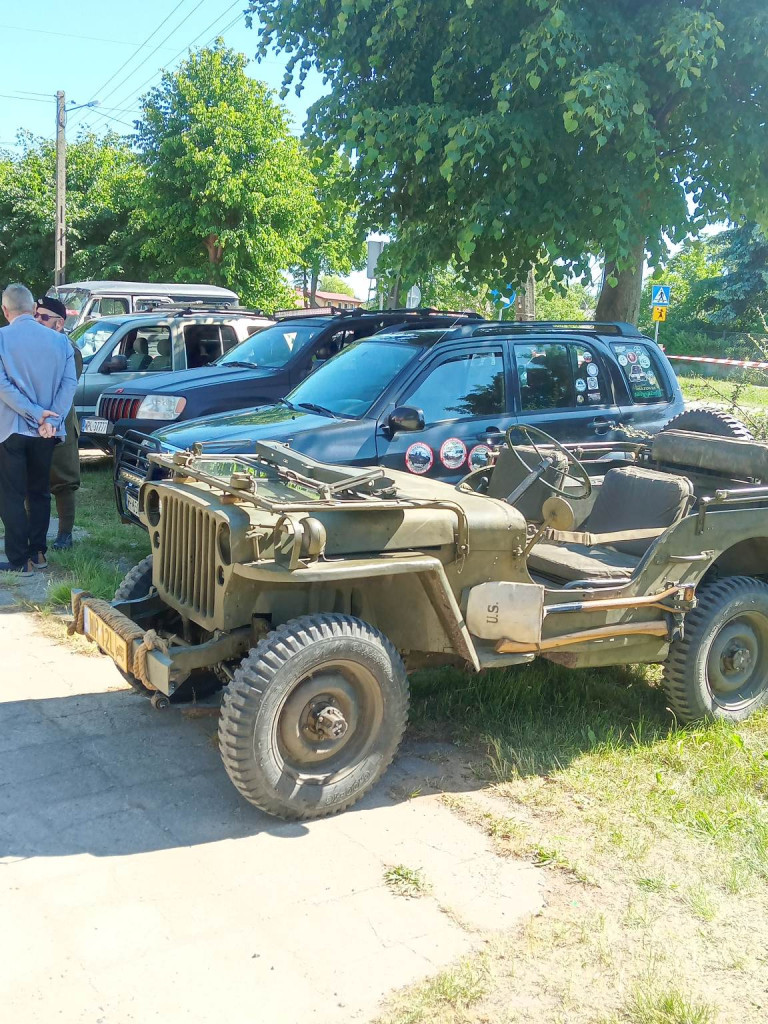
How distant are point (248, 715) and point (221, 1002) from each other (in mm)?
1033

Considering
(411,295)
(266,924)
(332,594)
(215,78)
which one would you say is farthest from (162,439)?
(215,78)

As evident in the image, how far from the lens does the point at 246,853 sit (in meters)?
3.69

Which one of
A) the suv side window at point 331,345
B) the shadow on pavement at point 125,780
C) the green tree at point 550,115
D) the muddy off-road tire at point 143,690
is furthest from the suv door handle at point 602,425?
the muddy off-road tire at point 143,690

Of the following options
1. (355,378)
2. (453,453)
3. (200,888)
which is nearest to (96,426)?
(355,378)

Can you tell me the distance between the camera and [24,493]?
7.17 m

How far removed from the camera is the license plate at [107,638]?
402cm

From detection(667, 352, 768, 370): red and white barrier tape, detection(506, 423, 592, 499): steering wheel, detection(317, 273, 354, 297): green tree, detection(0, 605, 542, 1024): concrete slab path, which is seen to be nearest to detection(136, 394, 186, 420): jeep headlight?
detection(506, 423, 592, 499): steering wheel

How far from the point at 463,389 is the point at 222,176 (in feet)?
64.6

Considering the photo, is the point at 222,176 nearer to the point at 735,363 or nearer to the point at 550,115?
the point at 735,363

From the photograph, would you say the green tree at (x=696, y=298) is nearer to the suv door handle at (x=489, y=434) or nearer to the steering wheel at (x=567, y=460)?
the suv door handle at (x=489, y=434)

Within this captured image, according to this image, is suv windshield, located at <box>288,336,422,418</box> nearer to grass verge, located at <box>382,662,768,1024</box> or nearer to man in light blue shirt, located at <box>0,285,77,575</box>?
man in light blue shirt, located at <box>0,285,77,575</box>

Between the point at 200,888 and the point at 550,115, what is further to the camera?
the point at 550,115

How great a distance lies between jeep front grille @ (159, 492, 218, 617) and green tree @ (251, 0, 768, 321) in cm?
532

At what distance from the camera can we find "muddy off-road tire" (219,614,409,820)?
3.69m
